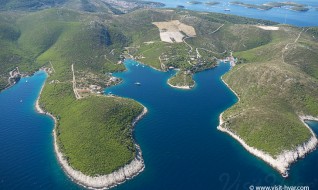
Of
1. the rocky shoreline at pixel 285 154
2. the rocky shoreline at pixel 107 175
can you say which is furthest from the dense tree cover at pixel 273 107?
the rocky shoreline at pixel 107 175

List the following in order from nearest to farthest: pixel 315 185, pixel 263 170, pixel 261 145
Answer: pixel 315 185, pixel 263 170, pixel 261 145

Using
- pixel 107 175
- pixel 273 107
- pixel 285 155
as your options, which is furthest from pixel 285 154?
pixel 107 175

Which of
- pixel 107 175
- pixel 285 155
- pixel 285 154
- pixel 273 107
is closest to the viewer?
pixel 107 175

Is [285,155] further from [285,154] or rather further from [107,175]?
[107,175]

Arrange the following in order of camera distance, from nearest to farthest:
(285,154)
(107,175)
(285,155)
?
1. (107,175)
2. (285,155)
3. (285,154)

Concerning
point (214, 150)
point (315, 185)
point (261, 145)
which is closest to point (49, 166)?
point (214, 150)

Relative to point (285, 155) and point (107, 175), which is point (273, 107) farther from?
point (107, 175)

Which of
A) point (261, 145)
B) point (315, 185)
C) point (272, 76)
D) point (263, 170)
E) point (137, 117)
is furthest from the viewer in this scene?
point (272, 76)

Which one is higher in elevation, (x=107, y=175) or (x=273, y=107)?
(x=273, y=107)

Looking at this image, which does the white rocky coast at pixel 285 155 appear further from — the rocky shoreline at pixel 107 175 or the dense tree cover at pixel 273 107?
the rocky shoreline at pixel 107 175

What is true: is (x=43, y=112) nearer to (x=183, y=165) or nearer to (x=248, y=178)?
(x=183, y=165)

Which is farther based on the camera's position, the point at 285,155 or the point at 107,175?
the point at 285,155
